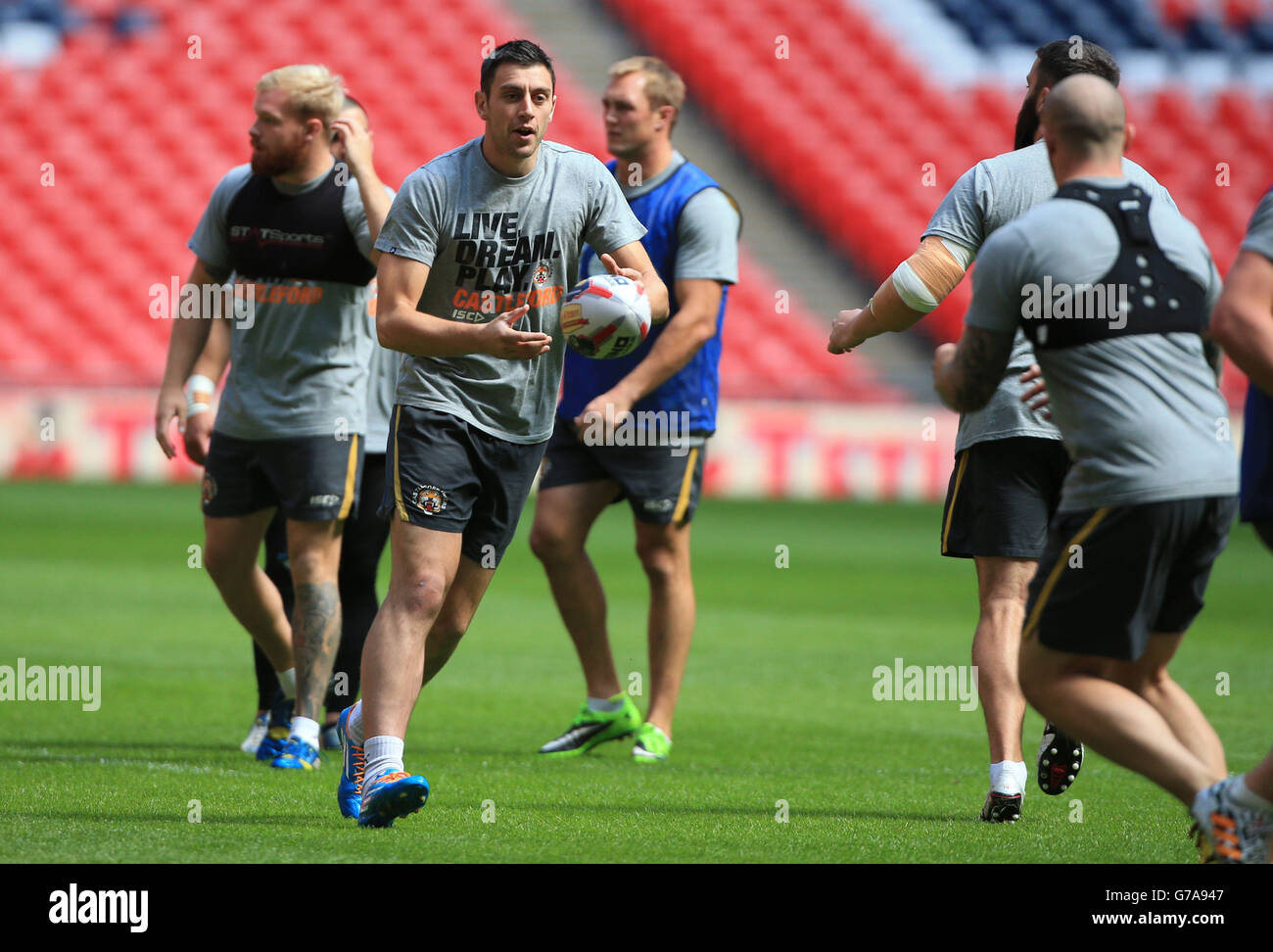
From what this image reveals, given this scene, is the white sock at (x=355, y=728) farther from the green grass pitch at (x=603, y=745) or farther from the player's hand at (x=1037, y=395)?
the player's hand at (x=1037, y=395)

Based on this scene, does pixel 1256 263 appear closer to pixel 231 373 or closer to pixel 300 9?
pixel 231 373

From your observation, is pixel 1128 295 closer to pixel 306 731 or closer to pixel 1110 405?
pixel 1110 405

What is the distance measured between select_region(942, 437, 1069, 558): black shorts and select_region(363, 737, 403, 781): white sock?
1880mm

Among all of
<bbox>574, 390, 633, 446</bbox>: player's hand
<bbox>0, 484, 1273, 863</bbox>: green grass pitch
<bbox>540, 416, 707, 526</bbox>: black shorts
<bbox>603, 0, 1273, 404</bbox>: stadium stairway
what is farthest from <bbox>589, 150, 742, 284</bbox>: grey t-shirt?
<bbox>603, 0, 1273, 404</bbox>: stadium stairway

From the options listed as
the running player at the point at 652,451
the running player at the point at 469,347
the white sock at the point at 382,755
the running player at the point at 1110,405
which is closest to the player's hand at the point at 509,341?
the running player at the point at 469,347

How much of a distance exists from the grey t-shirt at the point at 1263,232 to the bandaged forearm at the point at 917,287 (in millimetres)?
1269

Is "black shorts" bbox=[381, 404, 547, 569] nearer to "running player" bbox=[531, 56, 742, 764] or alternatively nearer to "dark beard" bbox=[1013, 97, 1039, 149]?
"running player" bbox=[531, 56, 742, 764]

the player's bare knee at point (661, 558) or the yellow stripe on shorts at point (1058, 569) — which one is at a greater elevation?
the player's bare knee at point (661, 558)

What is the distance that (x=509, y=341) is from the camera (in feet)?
14.8

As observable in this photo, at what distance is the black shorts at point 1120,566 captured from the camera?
3697 mm

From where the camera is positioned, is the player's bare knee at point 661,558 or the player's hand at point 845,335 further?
the player's bare knee at point 661,558

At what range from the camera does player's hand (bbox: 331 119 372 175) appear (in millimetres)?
5746

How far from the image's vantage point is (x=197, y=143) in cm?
2202
